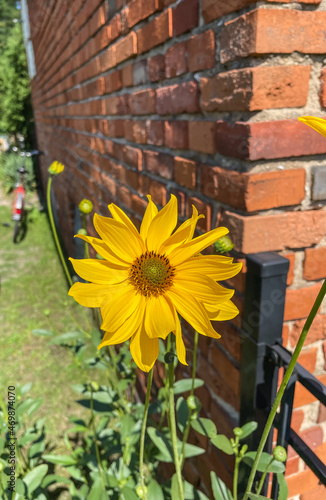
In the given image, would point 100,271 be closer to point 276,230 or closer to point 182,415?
point 276,230

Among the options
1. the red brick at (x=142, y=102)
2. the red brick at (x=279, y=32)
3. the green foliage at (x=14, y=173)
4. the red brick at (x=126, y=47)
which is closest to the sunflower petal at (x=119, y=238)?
the red brick at (x=279, y=32)

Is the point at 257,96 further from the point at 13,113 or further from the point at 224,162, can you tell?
the point at 13,113

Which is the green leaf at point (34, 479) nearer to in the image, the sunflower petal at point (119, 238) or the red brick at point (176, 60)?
the sunflower petal at point (119, 238)

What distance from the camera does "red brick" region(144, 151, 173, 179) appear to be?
1.41m

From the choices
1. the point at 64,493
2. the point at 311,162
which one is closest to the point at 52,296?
the point at 64,493

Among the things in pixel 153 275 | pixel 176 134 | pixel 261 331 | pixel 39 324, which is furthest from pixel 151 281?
pixel 39 324

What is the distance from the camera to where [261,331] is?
3.31 ft

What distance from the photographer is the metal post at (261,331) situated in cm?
96

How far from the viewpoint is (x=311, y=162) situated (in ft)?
3.19

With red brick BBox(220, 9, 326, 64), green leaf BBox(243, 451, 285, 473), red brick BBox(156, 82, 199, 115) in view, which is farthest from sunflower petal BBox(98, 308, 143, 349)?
red brick BBox(156, 82, 199, 115)

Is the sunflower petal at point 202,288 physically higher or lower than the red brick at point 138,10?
lower

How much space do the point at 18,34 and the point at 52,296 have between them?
918cm

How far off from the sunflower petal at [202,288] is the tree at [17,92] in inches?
425

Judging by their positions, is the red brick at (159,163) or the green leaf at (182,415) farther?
the red brick at (159,163)
